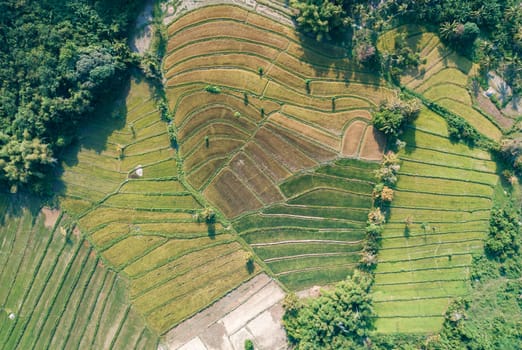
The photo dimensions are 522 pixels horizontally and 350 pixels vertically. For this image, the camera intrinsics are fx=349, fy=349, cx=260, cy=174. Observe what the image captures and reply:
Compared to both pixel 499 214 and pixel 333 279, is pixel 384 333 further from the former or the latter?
pixel 499 214

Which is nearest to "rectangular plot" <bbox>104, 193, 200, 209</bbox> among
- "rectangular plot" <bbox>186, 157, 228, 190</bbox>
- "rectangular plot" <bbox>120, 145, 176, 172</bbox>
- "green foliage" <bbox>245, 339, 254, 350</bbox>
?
"rectangular plot" <bbox>186, 157, 228, 190</bbox>

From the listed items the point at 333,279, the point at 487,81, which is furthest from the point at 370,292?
the point at 487,81

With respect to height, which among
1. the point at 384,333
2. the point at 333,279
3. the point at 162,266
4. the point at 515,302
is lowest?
the point at 515,302

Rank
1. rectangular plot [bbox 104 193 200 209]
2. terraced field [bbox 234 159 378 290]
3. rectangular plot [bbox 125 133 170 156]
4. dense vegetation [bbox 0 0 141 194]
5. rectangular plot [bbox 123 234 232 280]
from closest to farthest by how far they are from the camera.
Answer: dense vegetation [bbox 0 0 141 194] → terraced field [bbox 234 159 378 290] → rectangular plot [bbox 123 234 232 280] → rectangular plot [bbox 104 193 200 209] → rectangular plot [bbox 125 133 170 156]

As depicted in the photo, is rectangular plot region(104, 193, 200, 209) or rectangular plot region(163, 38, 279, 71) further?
rectangular plot region(104, 193, 200, 209)

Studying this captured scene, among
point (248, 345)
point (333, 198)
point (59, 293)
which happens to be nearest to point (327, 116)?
point (333, 198)

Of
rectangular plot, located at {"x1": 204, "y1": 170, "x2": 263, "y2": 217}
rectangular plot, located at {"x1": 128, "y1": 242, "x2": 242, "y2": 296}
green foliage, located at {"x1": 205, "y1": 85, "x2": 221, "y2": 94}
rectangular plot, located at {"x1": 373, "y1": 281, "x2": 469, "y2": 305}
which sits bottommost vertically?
rectangular plot, located at {"x1": 373, "y1": 281, "x2": 469, "y2": 305}

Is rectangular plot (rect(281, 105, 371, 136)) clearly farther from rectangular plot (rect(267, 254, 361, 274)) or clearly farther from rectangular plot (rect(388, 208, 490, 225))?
rectangular plot (rect(267, 254, 361, 274))
